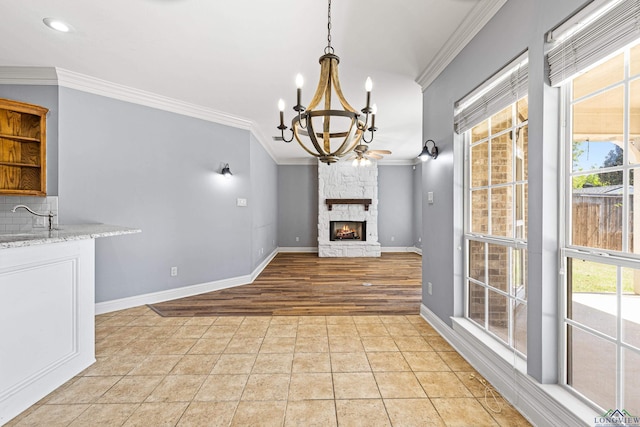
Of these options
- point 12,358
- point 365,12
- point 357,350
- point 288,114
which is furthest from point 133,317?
point 365,12

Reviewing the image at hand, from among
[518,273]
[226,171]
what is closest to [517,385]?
[518,273]

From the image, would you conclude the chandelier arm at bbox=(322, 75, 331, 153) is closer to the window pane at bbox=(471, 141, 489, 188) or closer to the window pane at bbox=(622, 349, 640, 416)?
the window pane at bbox=(471, 141, 489, 188)

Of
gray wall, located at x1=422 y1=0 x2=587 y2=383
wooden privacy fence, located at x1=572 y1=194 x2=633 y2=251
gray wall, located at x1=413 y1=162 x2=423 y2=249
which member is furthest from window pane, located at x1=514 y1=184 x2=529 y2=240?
gray wall, located at x1=413 y1=162 x2=423 y2=249

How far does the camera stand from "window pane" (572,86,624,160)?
1.29 metres

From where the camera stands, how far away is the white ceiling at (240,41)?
6.91 ft

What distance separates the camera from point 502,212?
211cm

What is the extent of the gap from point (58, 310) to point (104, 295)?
159 centimetres

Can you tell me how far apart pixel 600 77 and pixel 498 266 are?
4.30 feet

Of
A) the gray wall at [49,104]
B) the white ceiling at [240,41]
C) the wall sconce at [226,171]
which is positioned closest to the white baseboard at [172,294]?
the gray wall at [49,104]

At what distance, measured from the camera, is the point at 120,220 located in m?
3.48

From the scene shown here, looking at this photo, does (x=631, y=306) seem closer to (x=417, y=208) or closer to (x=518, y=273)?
(x=518, y=273)

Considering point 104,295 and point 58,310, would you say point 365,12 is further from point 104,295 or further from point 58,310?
point 104,295

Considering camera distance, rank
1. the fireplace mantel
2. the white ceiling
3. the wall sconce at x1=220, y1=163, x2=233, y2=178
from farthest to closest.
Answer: the fireplace mantel < the wall sconce at x1=220, y1=163, x2=233, y2=178 < the white ceiling

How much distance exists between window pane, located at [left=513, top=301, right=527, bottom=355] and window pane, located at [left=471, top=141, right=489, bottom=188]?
0.94 m
